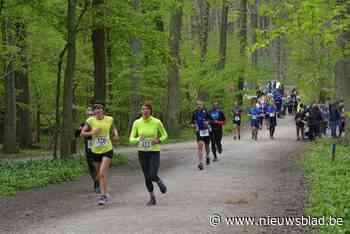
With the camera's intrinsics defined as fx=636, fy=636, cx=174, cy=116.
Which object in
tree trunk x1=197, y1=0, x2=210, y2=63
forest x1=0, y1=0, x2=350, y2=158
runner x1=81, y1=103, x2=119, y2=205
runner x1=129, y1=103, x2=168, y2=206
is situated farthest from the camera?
tree trunk x1=197, y1=0, x2=210, y2=63

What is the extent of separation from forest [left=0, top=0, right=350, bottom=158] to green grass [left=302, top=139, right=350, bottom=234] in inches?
106

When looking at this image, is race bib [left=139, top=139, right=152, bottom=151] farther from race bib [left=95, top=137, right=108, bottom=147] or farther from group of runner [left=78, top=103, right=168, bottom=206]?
race bib [left=95, top=137, right=108, bottom=147]

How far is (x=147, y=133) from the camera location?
39.0 ft

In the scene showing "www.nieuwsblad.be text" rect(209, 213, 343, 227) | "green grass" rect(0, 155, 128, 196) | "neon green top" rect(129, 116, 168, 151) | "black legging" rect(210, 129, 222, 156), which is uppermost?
"neon green top" rect(129, 116, 168, 151)

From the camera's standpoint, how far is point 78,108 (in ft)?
93.3

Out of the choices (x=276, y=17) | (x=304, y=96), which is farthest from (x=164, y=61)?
(x=304, y=96)

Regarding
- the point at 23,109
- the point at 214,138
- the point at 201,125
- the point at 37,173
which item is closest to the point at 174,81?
the point at 23,109

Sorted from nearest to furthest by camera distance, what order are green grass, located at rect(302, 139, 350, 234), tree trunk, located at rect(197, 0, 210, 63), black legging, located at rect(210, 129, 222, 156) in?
green grass, located at rect(302, 139, 350, 234)
black legging, located at rect(210, 129, 222, 156)
tree trunk, located at rect(197, 0, 210, 63)

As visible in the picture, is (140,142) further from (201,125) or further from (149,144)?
(201,125)

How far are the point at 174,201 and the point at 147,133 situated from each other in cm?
148

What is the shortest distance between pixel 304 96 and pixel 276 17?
35756mm

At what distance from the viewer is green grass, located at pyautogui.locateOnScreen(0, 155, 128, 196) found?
15.3 meters

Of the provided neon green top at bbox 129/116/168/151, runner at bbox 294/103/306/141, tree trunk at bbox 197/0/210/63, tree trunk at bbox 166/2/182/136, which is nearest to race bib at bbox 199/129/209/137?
neon green top at bbox 129/116/168/151

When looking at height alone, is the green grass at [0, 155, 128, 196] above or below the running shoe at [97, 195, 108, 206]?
below
